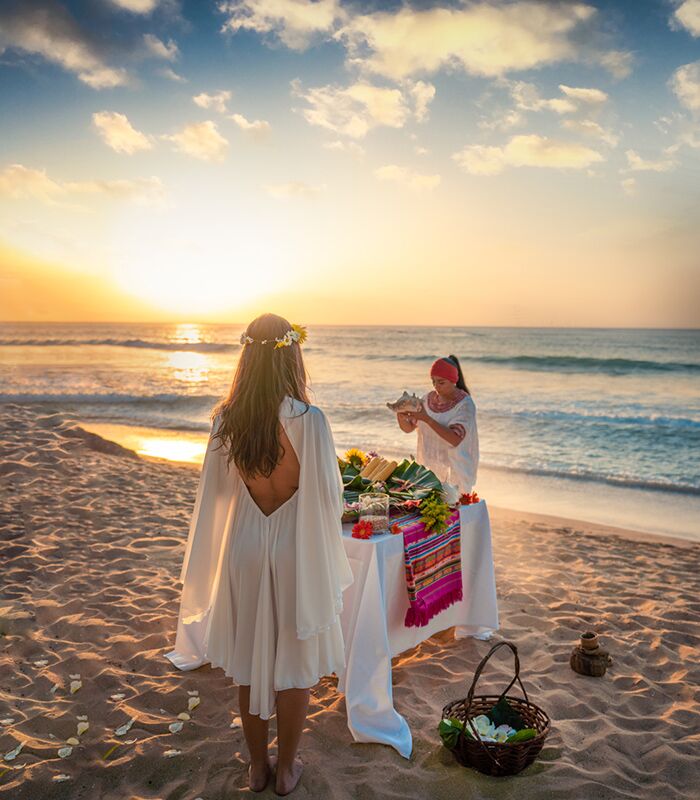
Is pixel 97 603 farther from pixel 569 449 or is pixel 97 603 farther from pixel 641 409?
pixel 641 409

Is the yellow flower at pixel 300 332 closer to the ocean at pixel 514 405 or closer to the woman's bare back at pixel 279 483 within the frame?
the woman's bare back at pixel 279 483

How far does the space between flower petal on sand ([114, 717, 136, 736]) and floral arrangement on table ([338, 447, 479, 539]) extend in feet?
4.88

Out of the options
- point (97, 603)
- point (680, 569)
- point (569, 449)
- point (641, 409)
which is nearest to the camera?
point (97, 603)

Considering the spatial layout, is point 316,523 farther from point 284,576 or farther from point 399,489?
point 399,489

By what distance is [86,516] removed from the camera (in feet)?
21.8

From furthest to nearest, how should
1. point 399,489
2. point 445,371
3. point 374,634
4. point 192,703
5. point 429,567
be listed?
point 445,371
point 399,489
point 429,567
point 192,703
point 374,634

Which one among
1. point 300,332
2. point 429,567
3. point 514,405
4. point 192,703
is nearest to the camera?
point 300,332

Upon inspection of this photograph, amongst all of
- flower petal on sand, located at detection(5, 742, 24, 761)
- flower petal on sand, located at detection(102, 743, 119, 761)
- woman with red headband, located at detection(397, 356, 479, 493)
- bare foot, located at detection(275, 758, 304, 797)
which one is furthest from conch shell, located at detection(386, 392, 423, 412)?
flower petal on sand, located at detection(5, 742, 24, 761)

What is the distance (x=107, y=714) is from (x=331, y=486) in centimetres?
197

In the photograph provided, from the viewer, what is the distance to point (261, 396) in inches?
98.7

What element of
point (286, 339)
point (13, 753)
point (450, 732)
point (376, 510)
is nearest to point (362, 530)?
point (376, 510)

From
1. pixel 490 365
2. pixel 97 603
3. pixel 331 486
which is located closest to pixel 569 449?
pixel 97 603

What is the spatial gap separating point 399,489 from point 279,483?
5.25 ft

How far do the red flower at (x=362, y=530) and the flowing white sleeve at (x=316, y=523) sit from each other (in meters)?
0.73
